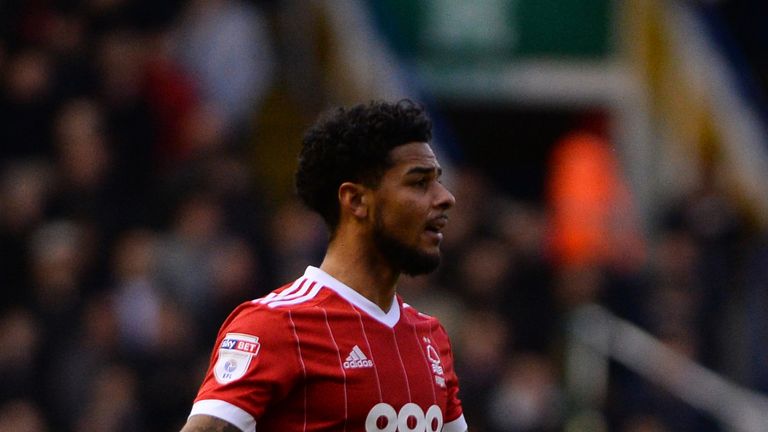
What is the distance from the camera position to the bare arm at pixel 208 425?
4.57 metres

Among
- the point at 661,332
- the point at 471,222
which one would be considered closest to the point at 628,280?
the point at 661,332

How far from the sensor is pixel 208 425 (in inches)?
180

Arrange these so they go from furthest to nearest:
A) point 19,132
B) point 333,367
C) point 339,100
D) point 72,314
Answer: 1. point 339,100
2. point 19,132
3. point 72,314
4. point 333,367

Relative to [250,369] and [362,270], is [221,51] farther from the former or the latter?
[250,369]

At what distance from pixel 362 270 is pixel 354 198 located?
212 mm

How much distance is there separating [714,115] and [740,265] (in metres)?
2.95

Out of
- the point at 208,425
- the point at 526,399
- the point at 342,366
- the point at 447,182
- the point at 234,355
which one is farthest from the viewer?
the point at 447,182

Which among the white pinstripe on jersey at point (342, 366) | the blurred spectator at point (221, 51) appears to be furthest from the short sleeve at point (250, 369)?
the blurred spectator at point (221, 51)

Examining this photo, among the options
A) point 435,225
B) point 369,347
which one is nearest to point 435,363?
point 369,347

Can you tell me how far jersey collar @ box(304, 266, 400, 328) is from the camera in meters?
5.00

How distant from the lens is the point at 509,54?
44.1 ft

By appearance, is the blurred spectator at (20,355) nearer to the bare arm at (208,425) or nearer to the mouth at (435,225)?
the mouth at (435,225)

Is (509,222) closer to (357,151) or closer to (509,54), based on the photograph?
(509,54)

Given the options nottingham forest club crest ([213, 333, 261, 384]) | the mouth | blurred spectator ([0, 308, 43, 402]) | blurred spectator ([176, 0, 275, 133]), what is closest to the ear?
the mouth
